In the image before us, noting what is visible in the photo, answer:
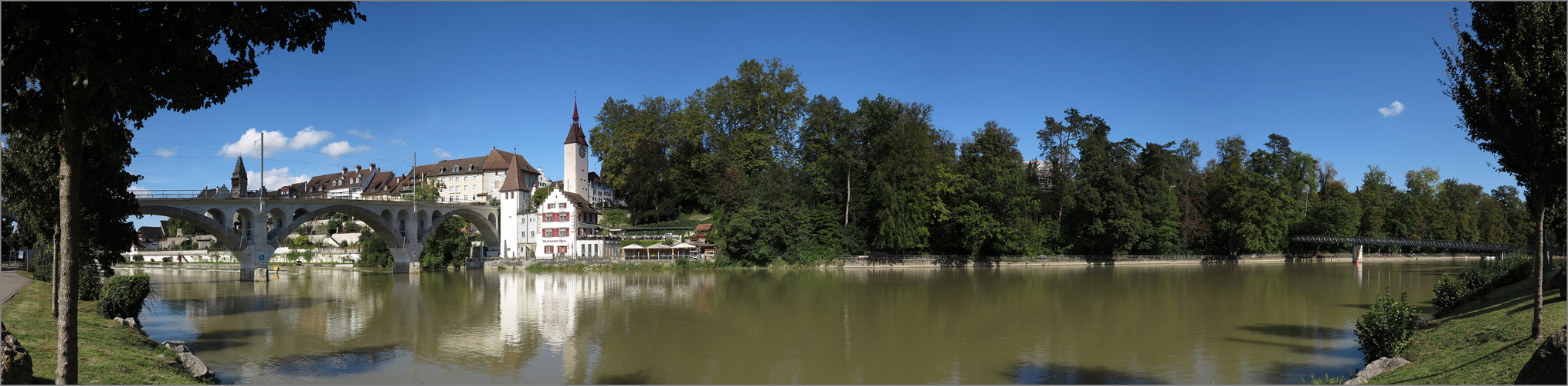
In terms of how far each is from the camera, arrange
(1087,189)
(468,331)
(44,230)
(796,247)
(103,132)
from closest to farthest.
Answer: (103,132)
(44,230)
(468,331)
(796,247)
(1087,189)

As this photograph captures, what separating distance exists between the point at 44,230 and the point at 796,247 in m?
33.5

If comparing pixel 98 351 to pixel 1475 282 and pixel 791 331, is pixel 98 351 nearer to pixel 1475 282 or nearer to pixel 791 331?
pixel 791 331

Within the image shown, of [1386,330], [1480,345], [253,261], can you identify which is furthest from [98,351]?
[253,261]

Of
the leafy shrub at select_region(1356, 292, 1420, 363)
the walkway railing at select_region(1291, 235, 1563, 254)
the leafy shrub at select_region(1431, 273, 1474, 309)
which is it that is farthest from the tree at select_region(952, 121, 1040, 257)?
the leafy shrub at select_region(1356, 292, 1420, 363)

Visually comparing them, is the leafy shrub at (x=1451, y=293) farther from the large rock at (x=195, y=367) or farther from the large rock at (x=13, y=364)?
the large rock at (x=195, y=367)

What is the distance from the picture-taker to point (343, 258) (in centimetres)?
5862

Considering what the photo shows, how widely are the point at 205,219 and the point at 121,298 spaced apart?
27.4 metres

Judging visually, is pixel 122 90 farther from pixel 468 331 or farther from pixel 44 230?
pixel 44 230

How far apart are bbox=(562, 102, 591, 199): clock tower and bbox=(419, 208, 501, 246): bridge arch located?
14.7 m

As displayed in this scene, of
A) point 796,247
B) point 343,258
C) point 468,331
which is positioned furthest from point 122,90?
point 343,258

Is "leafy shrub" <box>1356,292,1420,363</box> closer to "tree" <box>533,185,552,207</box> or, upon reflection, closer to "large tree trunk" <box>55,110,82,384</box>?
"large tree trunk" <box>55,110,82,384</box>

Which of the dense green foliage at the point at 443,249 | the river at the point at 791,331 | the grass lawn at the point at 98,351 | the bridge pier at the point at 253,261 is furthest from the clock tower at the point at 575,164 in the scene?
the grass lawn at the point at 98,351

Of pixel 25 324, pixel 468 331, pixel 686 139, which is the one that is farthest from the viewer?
pixel 686 139

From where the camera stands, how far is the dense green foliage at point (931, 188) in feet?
148
